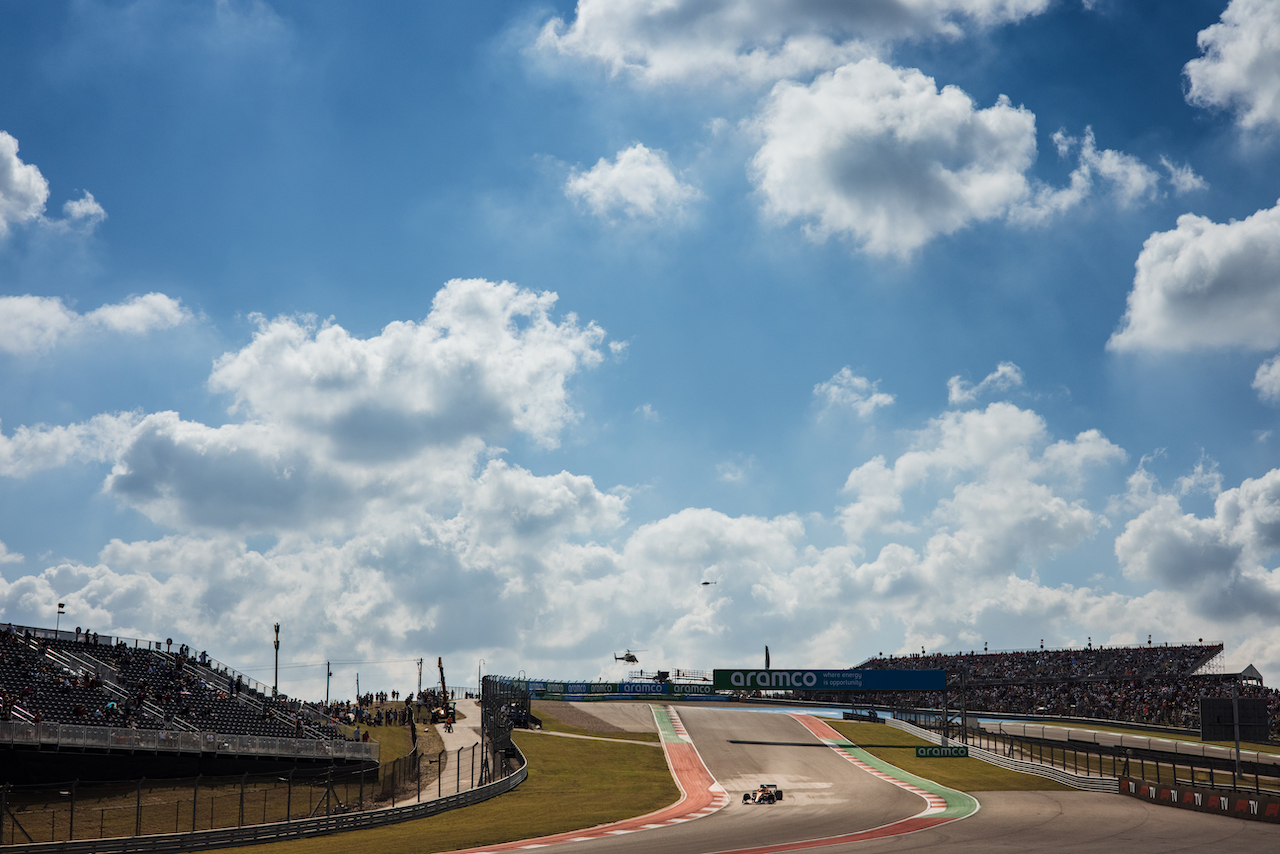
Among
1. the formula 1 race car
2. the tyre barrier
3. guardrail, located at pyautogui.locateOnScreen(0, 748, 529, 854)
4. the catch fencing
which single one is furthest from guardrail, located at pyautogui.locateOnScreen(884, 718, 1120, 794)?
guardrail, located at pyautogui.locateOnScreen(0, 748, 529, 854)

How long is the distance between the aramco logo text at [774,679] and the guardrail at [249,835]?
40166 mm

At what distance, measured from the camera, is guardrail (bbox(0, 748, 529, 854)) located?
27.3 meters

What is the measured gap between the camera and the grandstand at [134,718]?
39000 mm

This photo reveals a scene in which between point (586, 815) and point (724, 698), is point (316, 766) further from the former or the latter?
point (724, 698)

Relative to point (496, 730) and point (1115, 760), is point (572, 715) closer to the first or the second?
point (496, 730)

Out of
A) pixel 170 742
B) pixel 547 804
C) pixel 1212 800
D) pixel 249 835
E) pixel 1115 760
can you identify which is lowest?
pixel 547 804

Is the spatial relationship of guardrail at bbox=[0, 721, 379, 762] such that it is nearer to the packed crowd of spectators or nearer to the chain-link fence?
the chain-link fence

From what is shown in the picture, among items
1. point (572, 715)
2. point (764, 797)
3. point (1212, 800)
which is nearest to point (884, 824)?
point (764, 797)

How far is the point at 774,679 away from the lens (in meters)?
76.2

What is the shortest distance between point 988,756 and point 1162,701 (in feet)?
71.9

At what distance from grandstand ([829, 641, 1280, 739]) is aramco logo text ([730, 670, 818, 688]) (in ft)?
35.5

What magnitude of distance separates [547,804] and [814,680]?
4080 centimetres

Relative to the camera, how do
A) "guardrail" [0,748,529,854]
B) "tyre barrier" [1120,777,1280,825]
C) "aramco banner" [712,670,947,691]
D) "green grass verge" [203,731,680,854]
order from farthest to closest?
"aramco banner" [712,670,947,691], "tyre barrier" [1120,777,1280,825], "green grass verge" [203,731,680,854], "guardrail" [0,748,529,854]

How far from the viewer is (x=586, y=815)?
118ft
